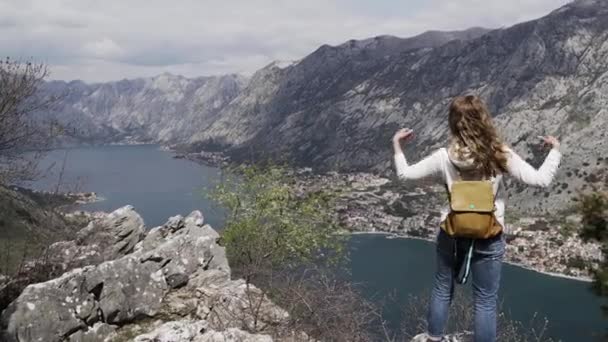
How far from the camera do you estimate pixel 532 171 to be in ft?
14.8

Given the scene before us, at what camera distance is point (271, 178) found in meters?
24.3

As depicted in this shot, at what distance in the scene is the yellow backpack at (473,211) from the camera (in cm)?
447

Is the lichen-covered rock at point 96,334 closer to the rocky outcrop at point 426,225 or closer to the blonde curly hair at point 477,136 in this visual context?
the blonde curly hair at point 477,136

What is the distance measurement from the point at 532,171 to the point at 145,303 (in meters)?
9.51

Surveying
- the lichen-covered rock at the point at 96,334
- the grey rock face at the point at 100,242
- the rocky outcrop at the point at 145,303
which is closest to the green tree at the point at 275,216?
the grey rock face at the point at 100,242

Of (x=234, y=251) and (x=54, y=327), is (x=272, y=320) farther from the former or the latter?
(x=234, y=251)

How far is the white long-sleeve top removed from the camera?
4531 mm

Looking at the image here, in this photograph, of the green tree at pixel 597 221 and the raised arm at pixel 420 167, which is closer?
the raised arm at pixel 420 167

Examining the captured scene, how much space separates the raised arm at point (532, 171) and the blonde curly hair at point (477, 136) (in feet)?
0.26

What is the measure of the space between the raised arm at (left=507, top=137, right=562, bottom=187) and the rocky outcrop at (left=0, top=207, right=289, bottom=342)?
16.5ft

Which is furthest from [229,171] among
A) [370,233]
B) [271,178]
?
[370,233]

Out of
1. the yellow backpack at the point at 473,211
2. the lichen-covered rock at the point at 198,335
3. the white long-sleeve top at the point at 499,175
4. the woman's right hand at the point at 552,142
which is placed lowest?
the lichen-covered rock at the point at 198,335

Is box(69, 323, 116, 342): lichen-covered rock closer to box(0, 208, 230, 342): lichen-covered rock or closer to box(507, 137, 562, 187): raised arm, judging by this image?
box(0, 208, 230, 342): lichen-covered rock

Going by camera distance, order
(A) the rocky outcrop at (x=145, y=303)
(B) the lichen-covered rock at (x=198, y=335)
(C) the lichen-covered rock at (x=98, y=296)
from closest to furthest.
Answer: (B) the lichen-covered rock at (x=198, y=335), (A) the rocky outcrop at (x=145, y=303), (C) the lichen-covered rock at (x=98, y=296)
